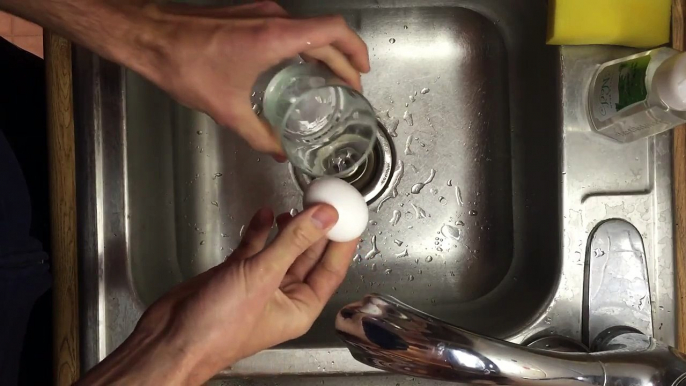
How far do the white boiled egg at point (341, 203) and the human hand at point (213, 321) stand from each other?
0.04m

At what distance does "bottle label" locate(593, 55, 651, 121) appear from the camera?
0.54 m

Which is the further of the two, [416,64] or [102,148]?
[416,64]

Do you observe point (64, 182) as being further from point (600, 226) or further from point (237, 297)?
point (600, 226)

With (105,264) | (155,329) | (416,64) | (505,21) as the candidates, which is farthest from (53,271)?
(505,21)

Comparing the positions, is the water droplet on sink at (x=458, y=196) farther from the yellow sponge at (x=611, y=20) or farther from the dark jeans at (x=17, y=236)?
the dark jeans at (x=17, y=236)

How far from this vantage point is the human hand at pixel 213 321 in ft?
1.60

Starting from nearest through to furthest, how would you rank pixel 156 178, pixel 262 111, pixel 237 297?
pixel 237 297
pixel 262 111
pixel 156 178

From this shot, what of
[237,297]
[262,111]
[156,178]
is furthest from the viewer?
[156,178]

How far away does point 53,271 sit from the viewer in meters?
0.64

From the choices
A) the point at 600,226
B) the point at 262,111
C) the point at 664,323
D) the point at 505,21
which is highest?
the point at 505,21

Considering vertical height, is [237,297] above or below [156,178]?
below

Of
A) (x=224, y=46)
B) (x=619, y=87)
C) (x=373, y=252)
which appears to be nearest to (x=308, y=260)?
(x=373, y=252)

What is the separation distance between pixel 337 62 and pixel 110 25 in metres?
0.22

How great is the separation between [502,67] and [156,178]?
456mm
